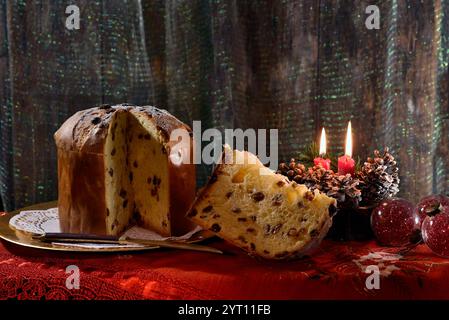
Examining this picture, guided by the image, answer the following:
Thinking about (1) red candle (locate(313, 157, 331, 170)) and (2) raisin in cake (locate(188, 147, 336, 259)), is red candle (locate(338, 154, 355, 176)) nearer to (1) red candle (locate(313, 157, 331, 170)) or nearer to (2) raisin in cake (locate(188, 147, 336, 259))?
(1) red candle (locate(313, 157, 331, 170))

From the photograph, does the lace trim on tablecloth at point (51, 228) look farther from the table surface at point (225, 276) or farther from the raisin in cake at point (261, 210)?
the raisin in cake at point (261, 210)

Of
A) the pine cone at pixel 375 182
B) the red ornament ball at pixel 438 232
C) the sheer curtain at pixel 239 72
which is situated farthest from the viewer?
the sheer curtain at pixel 239 72

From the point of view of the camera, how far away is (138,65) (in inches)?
75.9

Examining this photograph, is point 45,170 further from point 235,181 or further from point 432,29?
point 432,29

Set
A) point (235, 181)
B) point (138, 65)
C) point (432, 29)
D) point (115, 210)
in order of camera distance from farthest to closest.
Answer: point (138, 65) → point (432, 29) → point (115, 210) → point (235, 181)

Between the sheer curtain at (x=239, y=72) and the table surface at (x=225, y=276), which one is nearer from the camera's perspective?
the table surface at (x=225, y=276)

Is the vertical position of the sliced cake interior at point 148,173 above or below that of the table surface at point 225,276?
above

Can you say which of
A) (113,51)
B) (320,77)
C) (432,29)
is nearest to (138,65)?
(113,51)

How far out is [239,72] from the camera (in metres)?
1.85

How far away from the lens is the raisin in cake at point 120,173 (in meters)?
1.28

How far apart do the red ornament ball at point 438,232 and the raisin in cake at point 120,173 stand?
1.91 ft

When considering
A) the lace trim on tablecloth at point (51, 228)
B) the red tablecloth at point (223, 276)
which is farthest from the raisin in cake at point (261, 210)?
the lace trim on tablecloth at point (51, 228)

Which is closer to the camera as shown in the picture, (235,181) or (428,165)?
(235,181)
